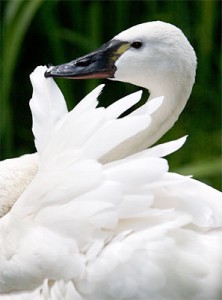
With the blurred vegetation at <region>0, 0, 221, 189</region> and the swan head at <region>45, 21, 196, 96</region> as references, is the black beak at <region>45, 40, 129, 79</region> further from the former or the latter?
the blurred vegetation at <region>0, 0, 221, 189</region>

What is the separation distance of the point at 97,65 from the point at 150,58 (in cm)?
15

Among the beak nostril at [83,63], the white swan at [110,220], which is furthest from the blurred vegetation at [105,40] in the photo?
the white swan at [110,220]

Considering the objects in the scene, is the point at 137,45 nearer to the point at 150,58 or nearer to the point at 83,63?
the point at 150,58

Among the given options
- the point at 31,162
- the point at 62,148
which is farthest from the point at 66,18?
the point at 62,148

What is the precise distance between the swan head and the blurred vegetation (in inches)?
41.7

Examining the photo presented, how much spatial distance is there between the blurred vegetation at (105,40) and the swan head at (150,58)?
106cm

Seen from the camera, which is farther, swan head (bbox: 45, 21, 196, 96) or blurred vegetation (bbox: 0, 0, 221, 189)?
blurred vegetation (bbox: 0, 0, 221, 189)

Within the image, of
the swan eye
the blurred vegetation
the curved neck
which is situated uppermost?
the swan eye

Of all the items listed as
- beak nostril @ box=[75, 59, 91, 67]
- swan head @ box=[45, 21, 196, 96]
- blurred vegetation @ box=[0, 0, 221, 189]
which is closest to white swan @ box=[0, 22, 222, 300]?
swan head @ box=[45, 21, 196, 96]

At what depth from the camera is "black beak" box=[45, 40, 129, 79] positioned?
2463mm

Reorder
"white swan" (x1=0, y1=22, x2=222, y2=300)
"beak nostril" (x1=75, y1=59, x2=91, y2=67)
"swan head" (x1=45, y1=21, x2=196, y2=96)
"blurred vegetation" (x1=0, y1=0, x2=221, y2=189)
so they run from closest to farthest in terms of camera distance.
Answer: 1. "white swan" (x1=0, y1=22, x2=222, y2=300)
2. "swan head" (x1=45, y1=21, x2=196, y2=96)
3. "beak nostril" (x1=75, y1=59, x2=91, y2=67)
4. "blurred vegetation" (x1=0, y1=0, x2=221, y2=189)

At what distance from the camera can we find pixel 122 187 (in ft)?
7.06

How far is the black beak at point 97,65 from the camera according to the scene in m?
2.46

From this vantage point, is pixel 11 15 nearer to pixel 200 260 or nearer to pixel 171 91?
pixel 171 91
